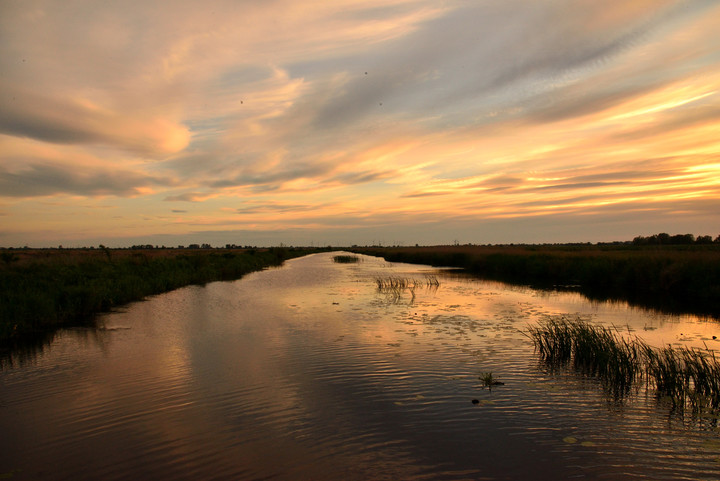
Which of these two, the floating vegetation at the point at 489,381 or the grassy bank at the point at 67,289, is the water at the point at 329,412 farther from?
the grassy bank at the point at 67,289

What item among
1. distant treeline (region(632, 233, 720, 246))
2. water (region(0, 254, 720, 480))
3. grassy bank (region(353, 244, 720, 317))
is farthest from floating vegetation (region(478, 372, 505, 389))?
distant treeline (region(632, 233, 720, 246))

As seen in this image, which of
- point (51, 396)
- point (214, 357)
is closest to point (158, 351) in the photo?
point (214, 357)

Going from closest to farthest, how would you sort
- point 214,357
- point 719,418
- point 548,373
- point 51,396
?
point 719,418 < point 51,396 < point 548,373 < point 214,357

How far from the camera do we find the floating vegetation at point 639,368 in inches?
284

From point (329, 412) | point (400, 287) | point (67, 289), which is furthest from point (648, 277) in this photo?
point (67, 289)

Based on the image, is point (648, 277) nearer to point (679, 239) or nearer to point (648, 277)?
point (648, 277)

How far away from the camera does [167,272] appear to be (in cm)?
3084

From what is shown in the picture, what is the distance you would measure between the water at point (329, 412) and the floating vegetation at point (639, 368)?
0.50 metres

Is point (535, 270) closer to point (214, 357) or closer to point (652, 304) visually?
point (652, 304)

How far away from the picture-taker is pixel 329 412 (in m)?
7.15

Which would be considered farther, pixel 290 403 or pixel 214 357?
pixel 214 357

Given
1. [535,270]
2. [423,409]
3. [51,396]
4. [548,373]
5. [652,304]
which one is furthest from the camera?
[535,270]

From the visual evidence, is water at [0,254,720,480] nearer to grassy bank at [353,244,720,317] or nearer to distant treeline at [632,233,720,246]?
grassy bank at [353,244,720,317]

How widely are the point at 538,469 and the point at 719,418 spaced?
11.7 feet
